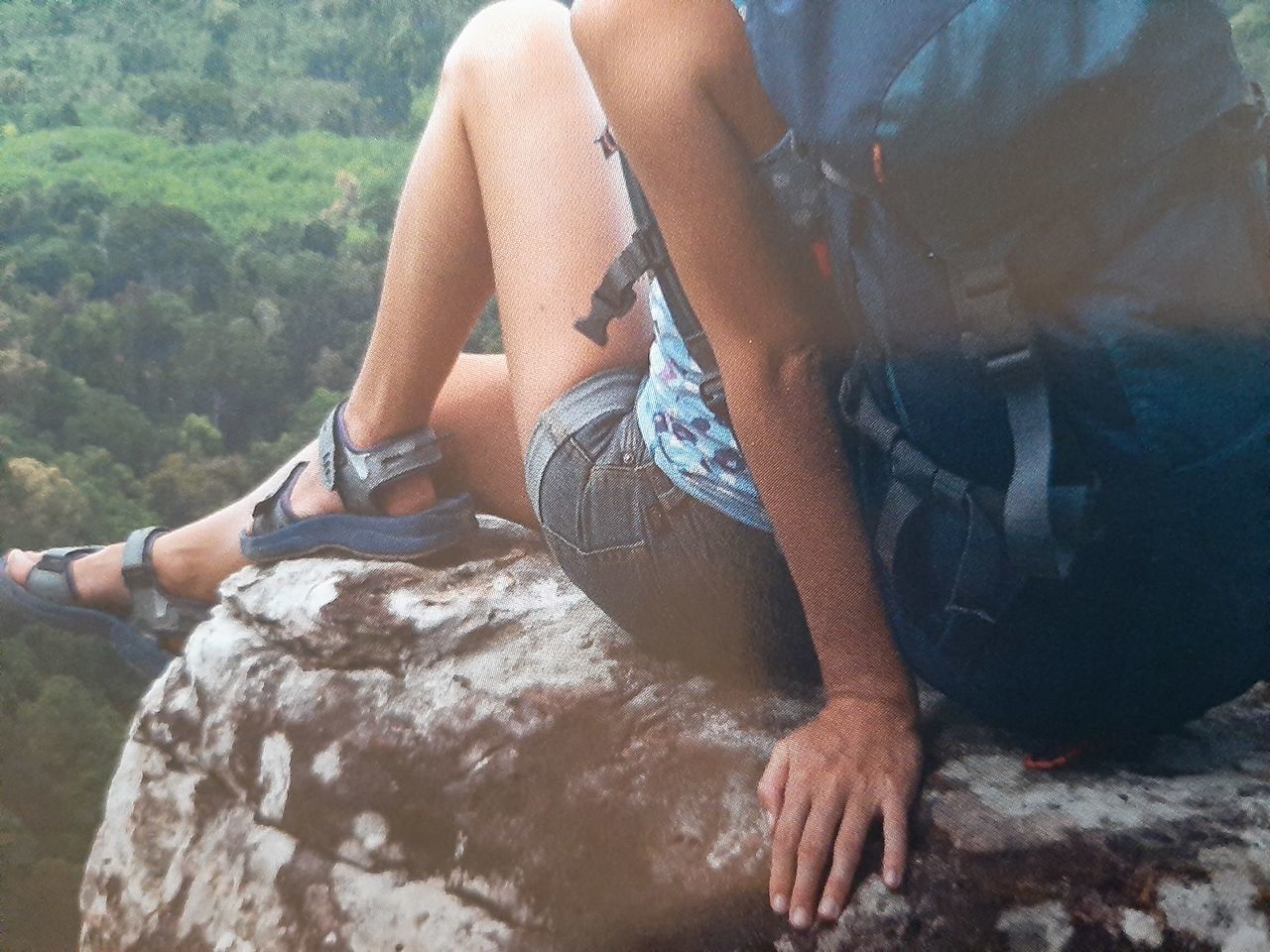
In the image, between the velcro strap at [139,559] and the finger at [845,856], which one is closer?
the finger at [845,856]

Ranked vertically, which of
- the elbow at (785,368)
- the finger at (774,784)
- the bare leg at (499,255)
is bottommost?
the finger at (774,784)

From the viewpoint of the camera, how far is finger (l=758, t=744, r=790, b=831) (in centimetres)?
77

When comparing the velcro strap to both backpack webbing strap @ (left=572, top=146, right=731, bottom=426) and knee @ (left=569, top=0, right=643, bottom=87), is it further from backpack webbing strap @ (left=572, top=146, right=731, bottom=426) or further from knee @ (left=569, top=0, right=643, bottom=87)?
knee @ (left=569, top=0, right=643, bottom=87)

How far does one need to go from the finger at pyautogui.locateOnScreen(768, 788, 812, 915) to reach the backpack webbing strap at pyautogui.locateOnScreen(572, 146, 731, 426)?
278 mm

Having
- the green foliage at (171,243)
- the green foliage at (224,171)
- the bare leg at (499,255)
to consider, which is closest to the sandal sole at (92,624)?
the green foliage at (171,243)

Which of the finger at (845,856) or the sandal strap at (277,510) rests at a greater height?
the sandal strap at (277,510)

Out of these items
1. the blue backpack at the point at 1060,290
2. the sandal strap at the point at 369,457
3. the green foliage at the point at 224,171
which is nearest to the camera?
the blue backpack at the point at 1060,290

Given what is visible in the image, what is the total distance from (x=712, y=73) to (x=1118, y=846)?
1.75ft

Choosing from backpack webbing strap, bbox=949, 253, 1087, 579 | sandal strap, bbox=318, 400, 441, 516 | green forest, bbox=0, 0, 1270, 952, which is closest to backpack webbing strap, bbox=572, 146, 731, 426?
backpack webbing strap, bbox=949, 253, 1087, 579

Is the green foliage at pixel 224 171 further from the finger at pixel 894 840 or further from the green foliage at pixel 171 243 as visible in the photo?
the finger at pixel 894 840

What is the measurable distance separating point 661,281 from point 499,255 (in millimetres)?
280

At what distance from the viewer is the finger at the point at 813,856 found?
72 cm

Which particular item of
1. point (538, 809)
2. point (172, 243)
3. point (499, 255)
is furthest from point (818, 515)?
point (172, 243)

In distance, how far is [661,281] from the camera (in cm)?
82
